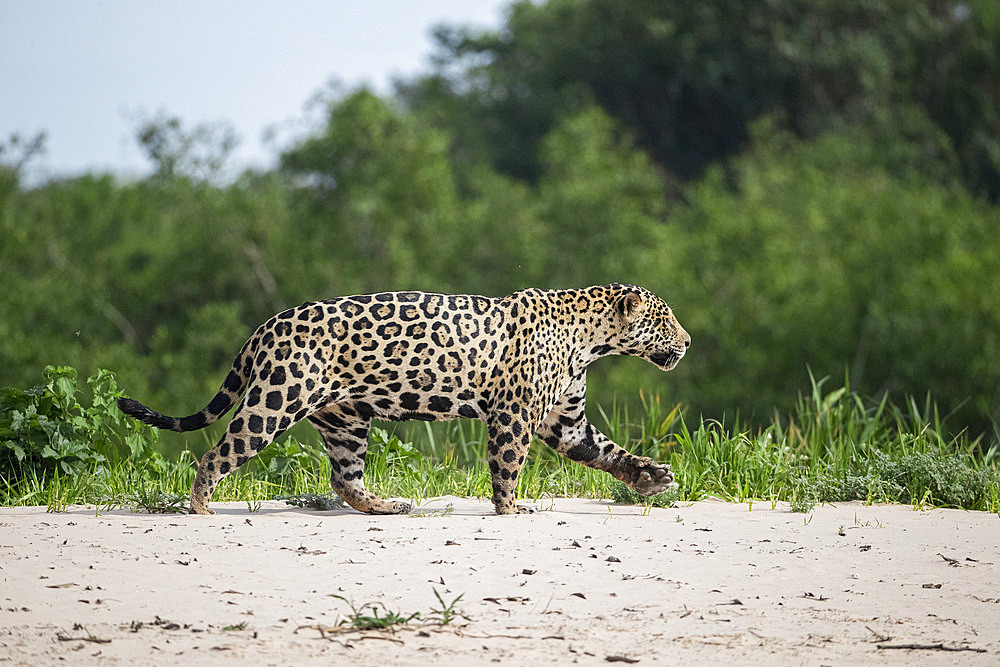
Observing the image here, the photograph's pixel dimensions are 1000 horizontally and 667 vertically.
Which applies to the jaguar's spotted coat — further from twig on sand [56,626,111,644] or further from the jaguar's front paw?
twig on sand [56,626,111,644]

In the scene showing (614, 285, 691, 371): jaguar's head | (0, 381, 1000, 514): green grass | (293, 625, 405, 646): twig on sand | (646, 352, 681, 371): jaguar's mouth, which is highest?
(614, 285, 691, 371): jaguar's head

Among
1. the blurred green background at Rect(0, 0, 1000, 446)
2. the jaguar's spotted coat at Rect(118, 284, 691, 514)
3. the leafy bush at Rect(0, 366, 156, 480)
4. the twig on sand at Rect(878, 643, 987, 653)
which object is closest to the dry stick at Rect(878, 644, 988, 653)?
the twig on sand at Rect(878, 643, 987, 653)

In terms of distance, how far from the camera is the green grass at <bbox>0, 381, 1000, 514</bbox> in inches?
289

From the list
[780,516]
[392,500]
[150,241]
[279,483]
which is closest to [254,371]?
[392,500]

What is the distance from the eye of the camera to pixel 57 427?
24.7 ft

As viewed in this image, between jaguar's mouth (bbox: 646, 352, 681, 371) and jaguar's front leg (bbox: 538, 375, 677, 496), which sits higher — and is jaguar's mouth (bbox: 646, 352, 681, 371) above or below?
above

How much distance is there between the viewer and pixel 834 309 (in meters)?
28.2

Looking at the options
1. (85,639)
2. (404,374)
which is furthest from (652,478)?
(85,639)

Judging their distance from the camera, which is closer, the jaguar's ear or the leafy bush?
the jaguar's ear

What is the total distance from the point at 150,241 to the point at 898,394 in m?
18.6

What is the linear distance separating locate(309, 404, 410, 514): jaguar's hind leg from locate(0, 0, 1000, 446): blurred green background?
17471 mm

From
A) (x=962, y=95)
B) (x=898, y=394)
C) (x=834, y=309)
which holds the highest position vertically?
(x=962, y=95)

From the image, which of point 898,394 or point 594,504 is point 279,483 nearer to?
point 594,504

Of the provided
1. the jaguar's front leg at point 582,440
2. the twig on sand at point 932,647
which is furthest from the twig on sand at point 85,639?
the jaguar's front leg at point 582,440
